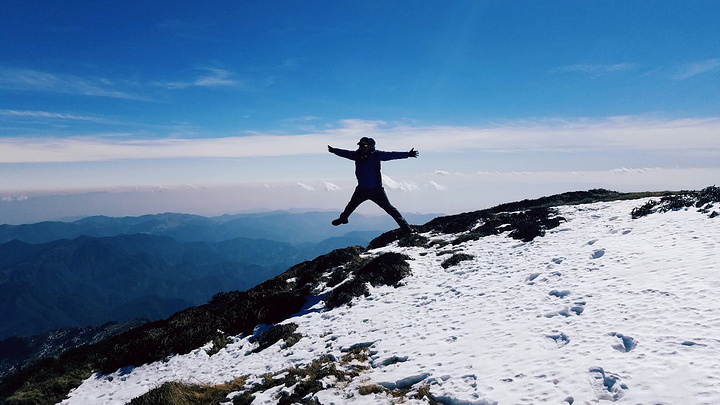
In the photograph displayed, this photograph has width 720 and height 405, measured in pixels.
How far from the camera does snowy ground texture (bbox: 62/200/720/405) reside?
598 cm

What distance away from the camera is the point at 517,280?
1215 centimetres

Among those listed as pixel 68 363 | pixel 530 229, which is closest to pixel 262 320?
pixel 68 363

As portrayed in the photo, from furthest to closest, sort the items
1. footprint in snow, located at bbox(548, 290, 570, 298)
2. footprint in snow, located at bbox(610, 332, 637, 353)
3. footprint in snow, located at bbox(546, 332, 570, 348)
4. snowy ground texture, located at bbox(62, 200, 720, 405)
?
Result: footprint in snow, located at bbox(548, 290, 570, 298)
footprint in snow, located at bbox(546, 332, 570, 348)
footprint in snow, located at bbox(610, 332, 637, 353)
snowy ground texture, located at bbox(62, 200, 720, 405)

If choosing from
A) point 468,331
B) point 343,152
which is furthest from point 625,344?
point 343,152

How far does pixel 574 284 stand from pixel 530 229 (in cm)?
848

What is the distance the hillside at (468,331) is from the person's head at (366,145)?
583 cm

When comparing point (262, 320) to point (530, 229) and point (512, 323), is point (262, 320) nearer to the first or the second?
point (512, 323)

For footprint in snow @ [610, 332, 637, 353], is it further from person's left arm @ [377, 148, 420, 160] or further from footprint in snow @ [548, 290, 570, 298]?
person's left arm @ [377, 148, 420, 160]

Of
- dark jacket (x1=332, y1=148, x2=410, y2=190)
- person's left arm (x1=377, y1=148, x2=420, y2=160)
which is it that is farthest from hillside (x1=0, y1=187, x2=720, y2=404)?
person's left arm (x1=377, y1=148, x2=420, y2=160)

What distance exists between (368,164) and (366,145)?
844 millimetres

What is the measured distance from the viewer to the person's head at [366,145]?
14.2 metres

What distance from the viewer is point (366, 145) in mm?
14195

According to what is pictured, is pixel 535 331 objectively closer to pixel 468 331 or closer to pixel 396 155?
pixel 468 331

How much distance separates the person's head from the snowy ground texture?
20.0ft
